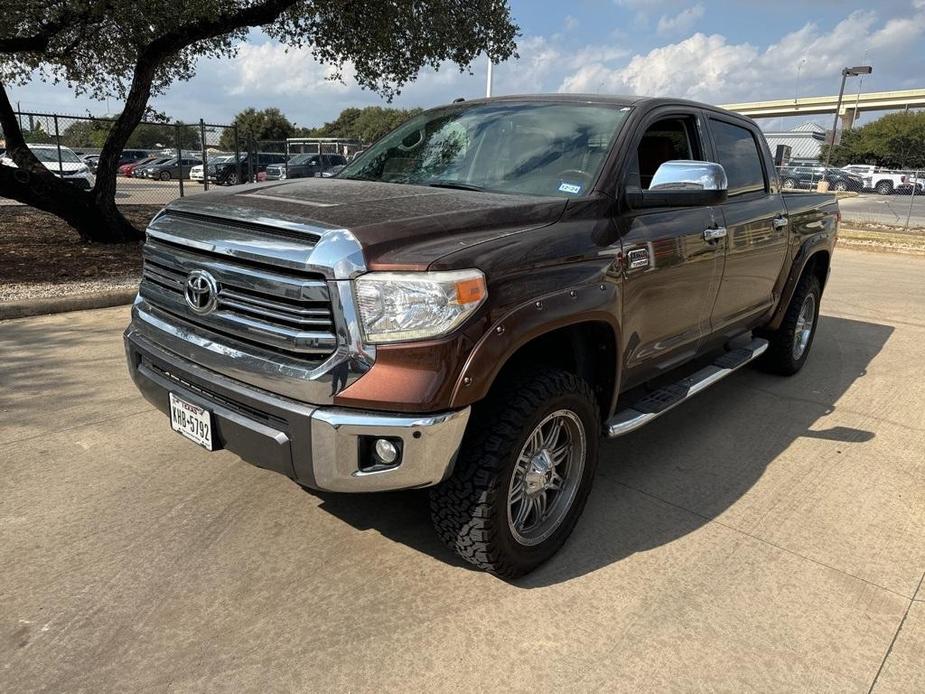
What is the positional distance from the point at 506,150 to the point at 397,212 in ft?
3.59

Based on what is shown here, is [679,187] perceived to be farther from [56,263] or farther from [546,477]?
[56,263]

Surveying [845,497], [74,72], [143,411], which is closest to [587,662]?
[845,497]

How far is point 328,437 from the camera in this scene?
225 cm

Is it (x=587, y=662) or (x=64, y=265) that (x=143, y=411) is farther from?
(x=64, y=265)

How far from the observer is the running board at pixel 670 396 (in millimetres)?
3154

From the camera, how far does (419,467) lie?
2307mm

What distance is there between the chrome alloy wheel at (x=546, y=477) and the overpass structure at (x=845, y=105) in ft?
255

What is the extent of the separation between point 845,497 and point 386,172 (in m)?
2.92

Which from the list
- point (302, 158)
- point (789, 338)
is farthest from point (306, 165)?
point (789, 338)

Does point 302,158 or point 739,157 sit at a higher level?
point 302,158

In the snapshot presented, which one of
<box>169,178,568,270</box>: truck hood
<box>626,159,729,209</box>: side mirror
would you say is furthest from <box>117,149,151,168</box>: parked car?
<box>626,159,729,209</box>: side mirror

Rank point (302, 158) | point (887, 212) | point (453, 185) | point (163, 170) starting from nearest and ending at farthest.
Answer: point (453, 185), point (887, 212), point (302, 158), point (163, 170)

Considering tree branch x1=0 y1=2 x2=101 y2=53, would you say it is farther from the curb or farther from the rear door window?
the rear door window

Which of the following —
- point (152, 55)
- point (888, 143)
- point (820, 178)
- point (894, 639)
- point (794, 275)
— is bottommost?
point (894, 639)
